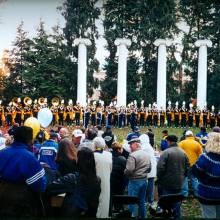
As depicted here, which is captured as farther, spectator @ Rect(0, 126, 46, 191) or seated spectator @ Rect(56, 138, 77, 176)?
seated spectator @ Rect(56, 138, 77, 176)

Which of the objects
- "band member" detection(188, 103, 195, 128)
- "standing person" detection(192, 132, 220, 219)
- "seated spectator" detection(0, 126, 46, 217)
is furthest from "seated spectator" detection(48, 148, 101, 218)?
"band member" detection(188, 103, 195, 128)

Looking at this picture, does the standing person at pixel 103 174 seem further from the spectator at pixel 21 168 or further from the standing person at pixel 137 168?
the spectator at pixel 21 168

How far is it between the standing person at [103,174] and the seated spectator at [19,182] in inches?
70.6

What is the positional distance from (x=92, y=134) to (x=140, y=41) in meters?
36.0

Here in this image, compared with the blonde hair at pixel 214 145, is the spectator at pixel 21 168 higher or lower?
lower

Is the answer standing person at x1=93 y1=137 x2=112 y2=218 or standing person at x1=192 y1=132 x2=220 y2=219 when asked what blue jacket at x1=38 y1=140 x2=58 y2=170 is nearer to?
standing person at x1=93 y1=137 x2=112 y2=218

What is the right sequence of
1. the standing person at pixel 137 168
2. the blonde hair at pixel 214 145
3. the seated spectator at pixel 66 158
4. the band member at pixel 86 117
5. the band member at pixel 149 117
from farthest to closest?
the band member at pixel 149 117 → the band member at pixel 86 117 → the standing person at pixel 137 168 → the seated spectator at pixel 66 158 → the blonde hair at pixel 214 145

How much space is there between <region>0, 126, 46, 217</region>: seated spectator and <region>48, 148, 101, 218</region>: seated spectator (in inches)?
36.2

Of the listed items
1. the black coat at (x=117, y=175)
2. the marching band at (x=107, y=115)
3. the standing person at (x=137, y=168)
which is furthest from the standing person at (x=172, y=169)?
the marching band at (x=107, y=115)

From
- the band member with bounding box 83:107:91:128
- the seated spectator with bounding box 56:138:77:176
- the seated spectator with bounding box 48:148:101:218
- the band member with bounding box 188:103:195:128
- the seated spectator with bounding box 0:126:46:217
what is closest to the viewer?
the seated spectator with bounding box 0:126:46:217

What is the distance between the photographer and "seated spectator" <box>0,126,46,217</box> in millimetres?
4844

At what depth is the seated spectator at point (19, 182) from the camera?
15.9 ft

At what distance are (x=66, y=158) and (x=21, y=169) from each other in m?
2.10

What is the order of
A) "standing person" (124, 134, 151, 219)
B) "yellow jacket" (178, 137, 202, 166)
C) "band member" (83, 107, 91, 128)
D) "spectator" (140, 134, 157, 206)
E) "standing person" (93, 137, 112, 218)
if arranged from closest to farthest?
"standing person" (93, 137, 112, 218) → "standing person" (124, 134, 151, 219) → "spectator" (140, 134, 157, 206) → "yellow jacket" (178, 137, 202, 166) → "band member" (83, 107, 91, 128)
